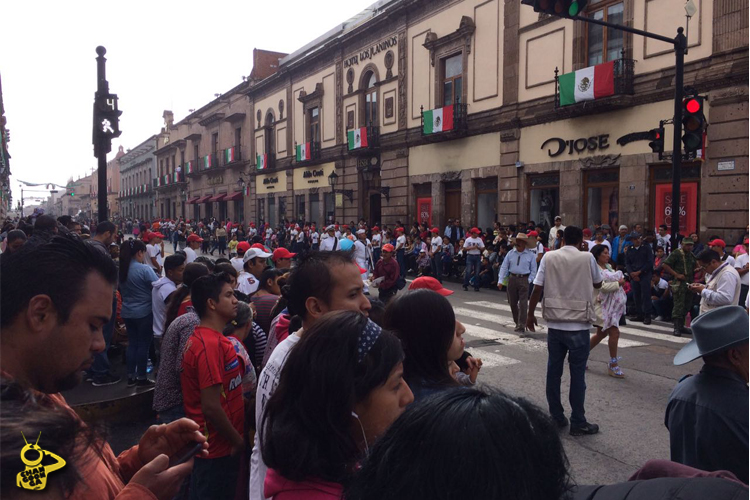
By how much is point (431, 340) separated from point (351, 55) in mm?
28445

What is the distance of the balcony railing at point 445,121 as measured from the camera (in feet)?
73.5

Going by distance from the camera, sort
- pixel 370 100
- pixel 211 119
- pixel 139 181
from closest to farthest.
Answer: pixel 370 100 → pixel 211 119 → pixel 139 181

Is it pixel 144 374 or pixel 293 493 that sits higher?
pixel 293 493

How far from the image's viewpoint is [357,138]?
2831 cm

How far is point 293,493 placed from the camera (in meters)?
1.68

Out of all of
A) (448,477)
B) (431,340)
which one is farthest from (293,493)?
(431,340)

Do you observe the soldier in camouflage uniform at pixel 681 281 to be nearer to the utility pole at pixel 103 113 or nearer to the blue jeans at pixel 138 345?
the blue jeans at pixel 138 345

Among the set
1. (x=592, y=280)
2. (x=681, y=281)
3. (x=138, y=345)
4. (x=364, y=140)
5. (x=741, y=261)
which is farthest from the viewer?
(x=364, y=140)

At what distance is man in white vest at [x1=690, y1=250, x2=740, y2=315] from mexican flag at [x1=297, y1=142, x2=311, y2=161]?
89.1ft

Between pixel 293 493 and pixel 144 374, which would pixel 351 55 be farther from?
pixel 293 493

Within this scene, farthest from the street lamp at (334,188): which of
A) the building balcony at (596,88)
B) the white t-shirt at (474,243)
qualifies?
the building balcony at (596,88)

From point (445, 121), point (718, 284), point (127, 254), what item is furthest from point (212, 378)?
point (445, 121)

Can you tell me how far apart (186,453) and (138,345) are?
5213 mm

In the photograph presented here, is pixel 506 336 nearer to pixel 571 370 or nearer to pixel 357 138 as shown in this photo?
pixel 571 370
